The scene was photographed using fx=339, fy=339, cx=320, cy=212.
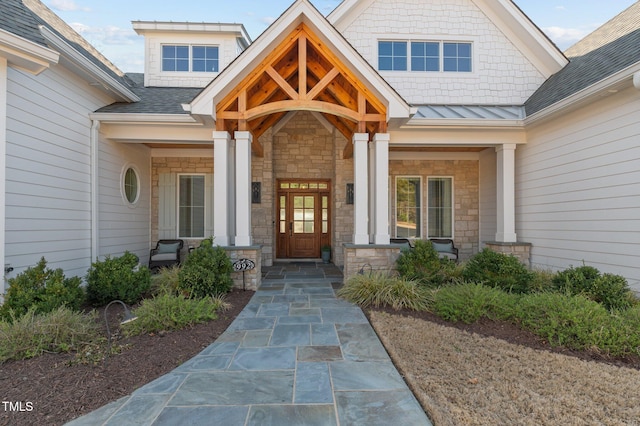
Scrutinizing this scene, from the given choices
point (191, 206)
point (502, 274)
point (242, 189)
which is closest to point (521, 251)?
point (502, 274)

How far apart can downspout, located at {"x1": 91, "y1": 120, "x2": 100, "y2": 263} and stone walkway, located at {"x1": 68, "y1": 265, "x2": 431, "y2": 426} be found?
12.0ft

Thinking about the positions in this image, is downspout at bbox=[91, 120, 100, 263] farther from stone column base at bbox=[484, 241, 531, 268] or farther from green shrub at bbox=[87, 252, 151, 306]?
stone column base at bbox=[484, 241, 531, 268]

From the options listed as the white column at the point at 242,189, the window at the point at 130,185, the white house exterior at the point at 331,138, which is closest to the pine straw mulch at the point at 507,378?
the white house exterior at the point at 331,138

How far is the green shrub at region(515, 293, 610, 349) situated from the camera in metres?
3.48

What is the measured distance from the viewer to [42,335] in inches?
129

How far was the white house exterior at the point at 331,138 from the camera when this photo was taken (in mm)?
5059

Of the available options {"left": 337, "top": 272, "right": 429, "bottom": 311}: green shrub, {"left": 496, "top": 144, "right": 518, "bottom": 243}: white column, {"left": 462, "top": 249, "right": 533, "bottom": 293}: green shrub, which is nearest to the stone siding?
{"left": 496, "top": 144, "right": 518, "bottom": 243}: white column

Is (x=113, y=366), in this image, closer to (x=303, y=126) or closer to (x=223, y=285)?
(x=223, y=285)

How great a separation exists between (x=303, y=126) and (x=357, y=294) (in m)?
5.35

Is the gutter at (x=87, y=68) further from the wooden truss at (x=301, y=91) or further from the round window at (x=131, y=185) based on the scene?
the wooden truss at (x=301, y=91)

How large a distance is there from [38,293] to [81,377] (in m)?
1.86

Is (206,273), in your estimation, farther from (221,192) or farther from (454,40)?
(454,40)

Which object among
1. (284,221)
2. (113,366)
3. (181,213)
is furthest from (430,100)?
(113,366)

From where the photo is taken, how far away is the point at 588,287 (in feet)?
14.6
